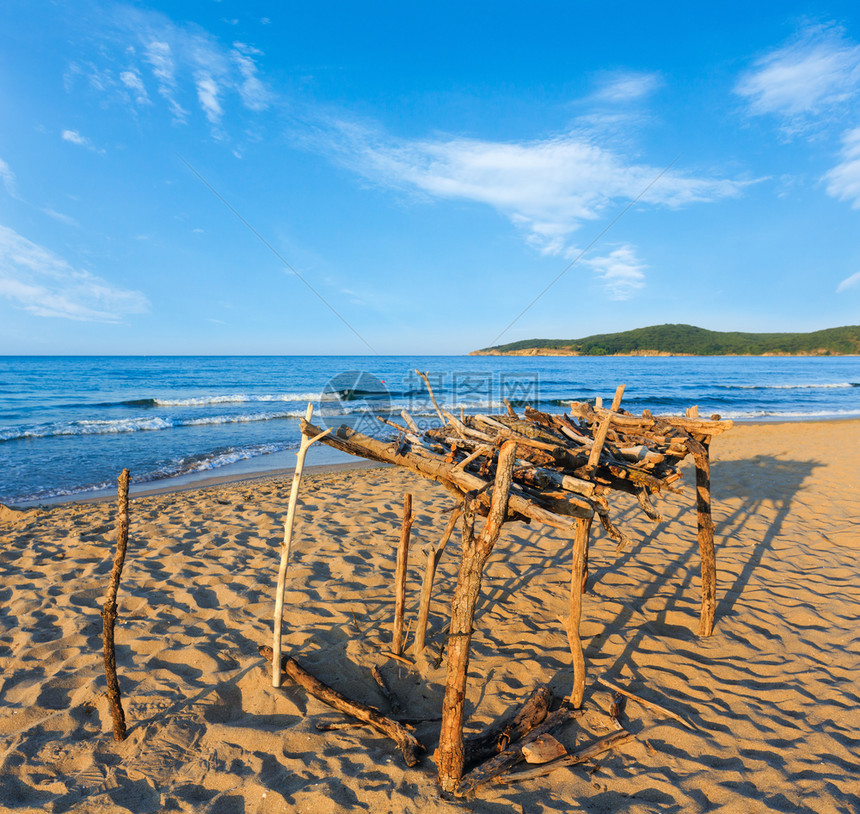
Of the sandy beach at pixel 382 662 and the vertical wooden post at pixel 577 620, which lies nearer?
the sandy beach at pixel 382 662

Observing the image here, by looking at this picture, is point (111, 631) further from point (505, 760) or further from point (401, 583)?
point (505, 760)

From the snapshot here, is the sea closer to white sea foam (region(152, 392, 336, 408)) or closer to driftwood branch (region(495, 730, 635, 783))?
white sea foam (region(152, 392, 336, 408))

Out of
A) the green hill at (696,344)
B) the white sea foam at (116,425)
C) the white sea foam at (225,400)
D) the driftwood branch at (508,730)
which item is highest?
the green hill at (696,344)

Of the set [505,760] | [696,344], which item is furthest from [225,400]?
[696,344]

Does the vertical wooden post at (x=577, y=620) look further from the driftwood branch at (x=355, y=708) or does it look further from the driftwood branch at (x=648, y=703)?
the driftwood branch at (x=355, y=708)

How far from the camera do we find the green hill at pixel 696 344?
9719 cm

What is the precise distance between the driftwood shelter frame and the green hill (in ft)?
343

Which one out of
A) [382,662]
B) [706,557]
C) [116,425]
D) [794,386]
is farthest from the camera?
[794,386]

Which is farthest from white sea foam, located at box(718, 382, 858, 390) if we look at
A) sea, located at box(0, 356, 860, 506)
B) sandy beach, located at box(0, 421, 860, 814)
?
sandy beach, located at box(0, 421, 860, 814)

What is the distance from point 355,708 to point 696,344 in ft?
389

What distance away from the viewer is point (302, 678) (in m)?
3.71

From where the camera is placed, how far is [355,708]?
11.1ft

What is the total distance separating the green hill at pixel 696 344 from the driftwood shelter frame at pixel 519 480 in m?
105

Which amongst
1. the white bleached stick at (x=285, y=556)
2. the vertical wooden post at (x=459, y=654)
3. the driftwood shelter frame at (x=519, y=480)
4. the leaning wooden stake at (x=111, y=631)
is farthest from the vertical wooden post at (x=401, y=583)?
the leaning wooden stake at (x=111, y=631)
